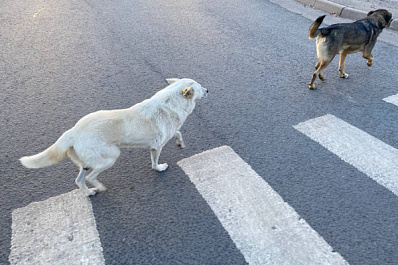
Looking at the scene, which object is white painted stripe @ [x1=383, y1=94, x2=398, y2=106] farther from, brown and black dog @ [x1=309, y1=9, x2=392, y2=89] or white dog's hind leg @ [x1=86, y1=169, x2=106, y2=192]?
white dog's hind leg @ [x1=86, y1=169, x2=106, y2=192]

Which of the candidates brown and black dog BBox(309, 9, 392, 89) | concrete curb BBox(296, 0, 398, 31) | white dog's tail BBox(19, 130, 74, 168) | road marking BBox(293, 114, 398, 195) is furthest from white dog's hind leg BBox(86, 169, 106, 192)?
concrete curb BBox(296, 0, 398, 31)

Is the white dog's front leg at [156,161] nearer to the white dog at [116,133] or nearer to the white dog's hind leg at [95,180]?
the white dog at [116,133]

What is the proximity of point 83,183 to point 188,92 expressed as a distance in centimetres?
154

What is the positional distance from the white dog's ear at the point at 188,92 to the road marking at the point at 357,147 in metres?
1.82

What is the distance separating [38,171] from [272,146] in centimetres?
296

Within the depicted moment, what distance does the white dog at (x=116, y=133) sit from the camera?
333 cm

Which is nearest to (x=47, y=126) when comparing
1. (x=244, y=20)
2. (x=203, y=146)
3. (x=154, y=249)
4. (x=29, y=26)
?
(x=203, y=146)

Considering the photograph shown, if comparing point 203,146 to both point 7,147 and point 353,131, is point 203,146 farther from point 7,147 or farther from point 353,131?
point 7,147

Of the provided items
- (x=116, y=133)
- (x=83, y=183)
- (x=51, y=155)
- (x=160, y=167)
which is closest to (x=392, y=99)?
(x=160, y=167)

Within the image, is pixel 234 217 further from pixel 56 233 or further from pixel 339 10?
pixel 339 10

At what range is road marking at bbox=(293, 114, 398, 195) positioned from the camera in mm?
3942

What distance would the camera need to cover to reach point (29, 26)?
8.56 meters

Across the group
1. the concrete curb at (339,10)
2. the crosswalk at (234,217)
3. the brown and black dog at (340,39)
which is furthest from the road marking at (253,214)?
the concrete curb at (339,10)

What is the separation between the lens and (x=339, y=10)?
9.27 meters
